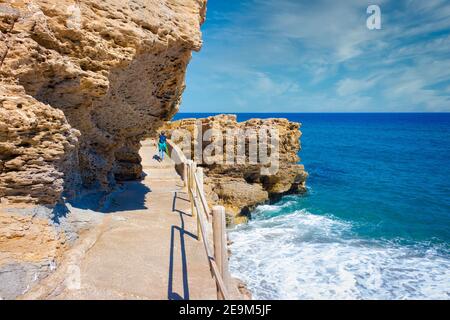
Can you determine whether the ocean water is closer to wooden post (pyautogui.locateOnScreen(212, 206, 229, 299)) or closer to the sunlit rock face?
wooden post (pyautogui.locateOnScreen(212, 206, 229, 299))

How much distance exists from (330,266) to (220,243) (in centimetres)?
1037

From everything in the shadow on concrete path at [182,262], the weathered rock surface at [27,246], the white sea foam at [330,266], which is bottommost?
the white sea foam at [330,266]

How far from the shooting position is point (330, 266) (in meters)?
12.8

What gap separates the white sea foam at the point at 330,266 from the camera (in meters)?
11.0

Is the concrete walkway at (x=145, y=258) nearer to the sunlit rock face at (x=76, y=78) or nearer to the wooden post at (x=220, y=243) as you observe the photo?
the wooden post at (x=220, y=243)

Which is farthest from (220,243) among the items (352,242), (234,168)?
(234,168)

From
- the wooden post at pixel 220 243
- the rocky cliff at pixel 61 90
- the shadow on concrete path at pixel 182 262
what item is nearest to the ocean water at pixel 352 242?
the shadow on concrete path at pixel 182 262

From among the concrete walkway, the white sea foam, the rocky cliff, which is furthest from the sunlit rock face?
the white sea foam

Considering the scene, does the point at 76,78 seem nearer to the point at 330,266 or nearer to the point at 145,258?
the point at 145,258

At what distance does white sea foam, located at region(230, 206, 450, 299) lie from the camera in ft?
35.9

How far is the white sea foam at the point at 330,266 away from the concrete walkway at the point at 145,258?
5132mm

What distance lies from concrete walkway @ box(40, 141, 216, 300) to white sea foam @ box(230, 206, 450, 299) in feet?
16.8

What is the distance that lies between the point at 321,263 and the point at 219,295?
10.5 metres

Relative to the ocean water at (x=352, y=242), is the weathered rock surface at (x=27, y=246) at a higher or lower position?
higher
